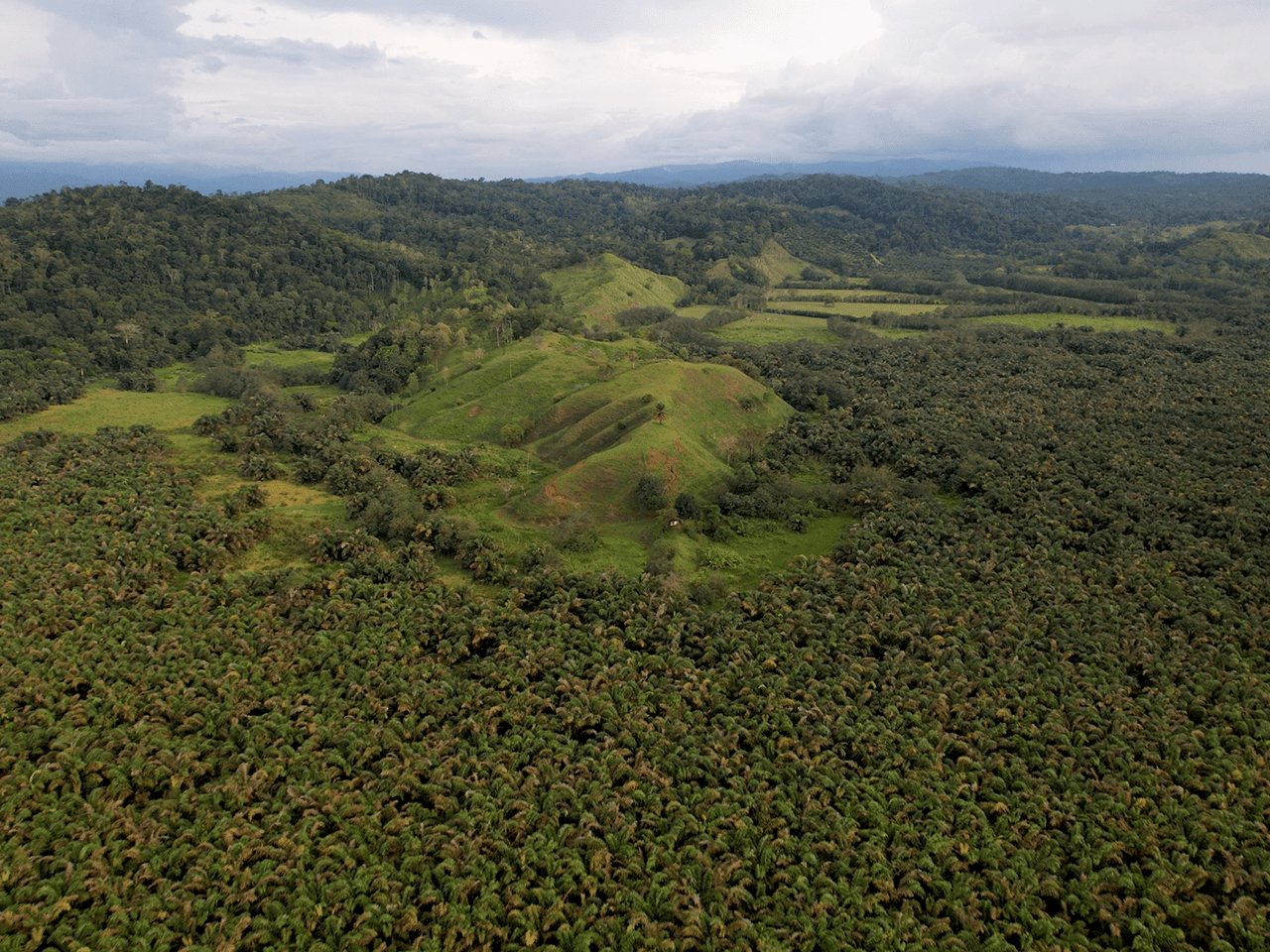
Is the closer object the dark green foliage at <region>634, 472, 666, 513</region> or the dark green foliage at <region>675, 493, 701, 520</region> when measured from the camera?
the dark green foliage at <region>675, 493, 701, 520</region>

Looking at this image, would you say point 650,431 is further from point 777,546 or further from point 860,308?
point 860,308

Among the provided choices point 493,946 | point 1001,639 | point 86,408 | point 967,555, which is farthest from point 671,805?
point 86,408

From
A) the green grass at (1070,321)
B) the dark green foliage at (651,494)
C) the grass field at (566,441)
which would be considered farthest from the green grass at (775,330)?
the dark green foliage at (651,494)

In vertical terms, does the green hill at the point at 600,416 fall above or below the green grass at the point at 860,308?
below

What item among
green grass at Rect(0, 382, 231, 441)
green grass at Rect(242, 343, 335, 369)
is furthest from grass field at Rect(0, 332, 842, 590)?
green grass at Rect(242, 343, 335, 369)

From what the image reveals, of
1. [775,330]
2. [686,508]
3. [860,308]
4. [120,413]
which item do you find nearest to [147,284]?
[120,413]

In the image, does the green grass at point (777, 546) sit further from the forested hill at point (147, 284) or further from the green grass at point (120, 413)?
the forested hill at point (147, 284)

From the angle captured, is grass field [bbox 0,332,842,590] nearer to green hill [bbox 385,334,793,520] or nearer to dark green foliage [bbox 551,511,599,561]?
green hill [bbox 385,334,793,520]

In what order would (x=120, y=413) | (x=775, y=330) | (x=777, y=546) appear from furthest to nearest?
(x=775, y=330) → (x=120, y=413) → (x=777, y=546)

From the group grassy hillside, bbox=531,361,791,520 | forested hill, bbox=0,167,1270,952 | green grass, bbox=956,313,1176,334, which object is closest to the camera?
forested hill, bbox=0,167,1270,952

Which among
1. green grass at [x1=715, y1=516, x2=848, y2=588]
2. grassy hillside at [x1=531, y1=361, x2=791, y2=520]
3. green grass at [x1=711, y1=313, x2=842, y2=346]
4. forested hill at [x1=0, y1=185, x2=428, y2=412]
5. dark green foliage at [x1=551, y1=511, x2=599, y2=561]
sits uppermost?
forested hill at [x1=0, y1=185, x2=428, y2=412]
